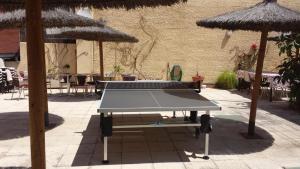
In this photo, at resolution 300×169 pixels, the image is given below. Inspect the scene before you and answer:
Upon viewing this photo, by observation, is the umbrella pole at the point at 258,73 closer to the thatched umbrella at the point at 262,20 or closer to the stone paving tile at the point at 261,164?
the thatched umbrella at the point at 262,20

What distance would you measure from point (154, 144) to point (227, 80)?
10997 millimetres

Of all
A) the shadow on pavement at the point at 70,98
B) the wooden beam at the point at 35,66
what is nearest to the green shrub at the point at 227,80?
the shadow on pavement at the point at 70,98

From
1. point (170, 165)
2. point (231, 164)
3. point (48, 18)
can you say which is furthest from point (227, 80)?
point (170, 165)

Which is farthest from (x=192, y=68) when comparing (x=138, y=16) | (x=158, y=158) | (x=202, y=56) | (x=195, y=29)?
(x=158, y=158)

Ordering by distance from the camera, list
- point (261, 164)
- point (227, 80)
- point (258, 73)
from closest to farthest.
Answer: point (261, 164), point (258, 73), point (227, 80)

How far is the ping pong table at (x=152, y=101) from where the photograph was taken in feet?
18.4

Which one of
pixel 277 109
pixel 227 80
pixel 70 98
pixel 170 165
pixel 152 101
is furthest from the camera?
pixel 227 80

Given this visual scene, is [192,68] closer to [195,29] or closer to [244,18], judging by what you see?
[195,29]

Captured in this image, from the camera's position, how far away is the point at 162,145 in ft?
22.6

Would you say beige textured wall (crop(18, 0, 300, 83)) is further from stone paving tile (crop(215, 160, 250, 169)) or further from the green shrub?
stone paving tile (crop(215, 160, 250, 169))

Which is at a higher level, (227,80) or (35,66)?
(35,66)

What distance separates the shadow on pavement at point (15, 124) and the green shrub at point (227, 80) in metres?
9.85

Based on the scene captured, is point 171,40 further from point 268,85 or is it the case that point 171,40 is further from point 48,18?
point 48,18

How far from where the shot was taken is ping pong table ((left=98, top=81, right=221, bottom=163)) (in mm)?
5602
